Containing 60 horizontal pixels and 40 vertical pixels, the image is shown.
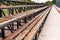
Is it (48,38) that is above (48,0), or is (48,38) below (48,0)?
above

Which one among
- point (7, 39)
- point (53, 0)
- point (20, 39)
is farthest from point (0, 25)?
point (53, 0)

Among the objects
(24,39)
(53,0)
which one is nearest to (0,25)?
(24,39)

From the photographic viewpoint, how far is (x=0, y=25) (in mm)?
2994

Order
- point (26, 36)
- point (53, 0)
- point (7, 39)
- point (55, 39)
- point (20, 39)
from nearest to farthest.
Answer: point (7, 39), point (20, 39), point (26, 36), point (55, 39), point (53, 0)

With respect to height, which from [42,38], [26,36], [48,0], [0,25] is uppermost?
[0,25]

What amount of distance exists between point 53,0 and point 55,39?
136m

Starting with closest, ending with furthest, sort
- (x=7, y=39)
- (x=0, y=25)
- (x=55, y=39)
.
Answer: (x=0, y=25)
(x=7, y=39)
(x=55, y=39)

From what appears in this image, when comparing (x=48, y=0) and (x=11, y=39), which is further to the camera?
(x=48, y=0)

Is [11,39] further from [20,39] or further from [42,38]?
[42,38]

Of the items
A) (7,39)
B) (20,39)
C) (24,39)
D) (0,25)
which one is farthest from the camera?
(24,39)

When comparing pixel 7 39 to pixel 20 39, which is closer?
pixel 7 39

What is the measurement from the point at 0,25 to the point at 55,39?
4860 millimetres

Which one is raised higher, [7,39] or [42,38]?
[7,39]

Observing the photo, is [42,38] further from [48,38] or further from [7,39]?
[7,39]
